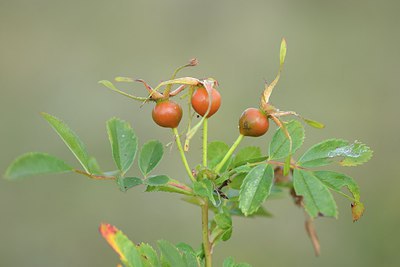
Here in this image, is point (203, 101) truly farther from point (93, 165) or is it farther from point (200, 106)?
point (93, 165)

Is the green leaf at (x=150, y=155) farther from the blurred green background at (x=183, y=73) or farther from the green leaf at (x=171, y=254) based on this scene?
the blurred green background at (x=183, y=73)

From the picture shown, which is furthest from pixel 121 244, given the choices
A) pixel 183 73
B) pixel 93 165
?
pixel 183 73

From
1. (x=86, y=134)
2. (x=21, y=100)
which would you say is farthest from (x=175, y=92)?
(x=21, y=100)

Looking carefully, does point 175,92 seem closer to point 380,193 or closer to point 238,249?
point 238,249

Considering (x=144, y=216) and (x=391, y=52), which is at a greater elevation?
(x=391, y=52)

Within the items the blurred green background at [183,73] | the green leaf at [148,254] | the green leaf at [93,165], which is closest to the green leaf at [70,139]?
the green leaf at [93,165]
